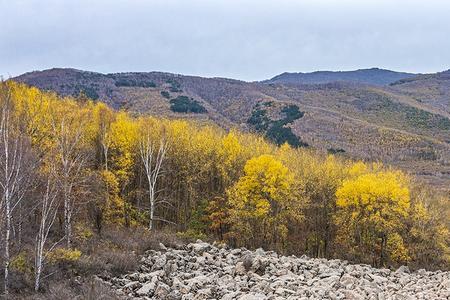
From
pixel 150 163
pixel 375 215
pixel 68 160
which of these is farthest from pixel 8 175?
pixel 375 215

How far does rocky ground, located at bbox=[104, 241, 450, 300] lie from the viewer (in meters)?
22.8

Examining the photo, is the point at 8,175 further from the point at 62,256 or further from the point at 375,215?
the point at 375,215

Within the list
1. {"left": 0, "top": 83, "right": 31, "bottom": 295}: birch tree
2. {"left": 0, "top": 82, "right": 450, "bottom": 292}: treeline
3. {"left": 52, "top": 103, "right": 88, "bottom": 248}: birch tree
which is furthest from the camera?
{"left": 0, "top": 82, "right": 450, "bottom": 292}: treeline

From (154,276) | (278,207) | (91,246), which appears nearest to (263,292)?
(154,276)

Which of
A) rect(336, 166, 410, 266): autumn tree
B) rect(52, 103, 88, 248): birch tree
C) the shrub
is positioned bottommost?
rect(336, 166, 410, 266): autumn tree

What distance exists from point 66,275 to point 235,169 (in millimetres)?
34140

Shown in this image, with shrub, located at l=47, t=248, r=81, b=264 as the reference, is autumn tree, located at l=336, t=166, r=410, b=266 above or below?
below

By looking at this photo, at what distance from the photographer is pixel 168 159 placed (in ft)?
177

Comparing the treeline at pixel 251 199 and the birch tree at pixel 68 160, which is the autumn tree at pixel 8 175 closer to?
the birch tree at pixel 68 160

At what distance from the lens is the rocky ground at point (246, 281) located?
74.8 ft

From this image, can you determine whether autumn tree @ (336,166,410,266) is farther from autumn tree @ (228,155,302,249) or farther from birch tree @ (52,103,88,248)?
birch tree @ (52,103,88,248)

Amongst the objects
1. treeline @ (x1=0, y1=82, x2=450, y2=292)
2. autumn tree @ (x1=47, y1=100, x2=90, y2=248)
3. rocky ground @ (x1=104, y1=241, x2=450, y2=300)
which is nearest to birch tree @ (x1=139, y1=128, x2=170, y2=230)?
treeline @ (x1=0, y1=82, x2=450, y2=292)

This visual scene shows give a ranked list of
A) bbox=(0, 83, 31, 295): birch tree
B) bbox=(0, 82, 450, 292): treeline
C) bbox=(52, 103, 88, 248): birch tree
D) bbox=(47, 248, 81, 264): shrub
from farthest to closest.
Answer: bbox=(0, 82, 450, 292): treeline → bbox=(52, 103, 88, 248): birch tree → bbox=(47, 248, 81, 264): shrub → bbox=(0, 83, 31, 295): birch tree

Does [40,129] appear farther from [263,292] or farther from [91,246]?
[263,292]
